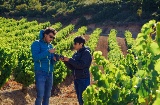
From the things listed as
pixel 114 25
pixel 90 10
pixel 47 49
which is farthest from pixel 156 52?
pixel 90 10

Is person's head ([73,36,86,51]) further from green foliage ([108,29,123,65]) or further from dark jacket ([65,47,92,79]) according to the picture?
green foliage ([108,29,123,65])

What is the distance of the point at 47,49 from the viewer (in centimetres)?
670

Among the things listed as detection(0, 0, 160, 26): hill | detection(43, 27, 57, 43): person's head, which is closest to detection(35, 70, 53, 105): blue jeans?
detection(43, 27, 57, 43): person's head

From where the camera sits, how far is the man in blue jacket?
654 centimetres

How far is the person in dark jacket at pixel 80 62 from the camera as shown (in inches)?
249

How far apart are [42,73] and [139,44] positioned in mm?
3802

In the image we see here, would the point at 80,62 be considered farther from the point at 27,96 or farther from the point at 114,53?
the point at 114,53

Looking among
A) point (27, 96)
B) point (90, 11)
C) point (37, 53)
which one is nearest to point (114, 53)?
point (27, 96)

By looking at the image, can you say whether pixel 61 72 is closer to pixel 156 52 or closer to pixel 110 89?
pixel 110 89

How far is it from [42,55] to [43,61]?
30 cm

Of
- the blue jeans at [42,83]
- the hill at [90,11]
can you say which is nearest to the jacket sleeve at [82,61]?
the blue jeans at [42,83]

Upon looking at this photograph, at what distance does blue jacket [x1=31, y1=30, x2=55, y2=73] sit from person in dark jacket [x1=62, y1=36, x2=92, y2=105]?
0.43 m

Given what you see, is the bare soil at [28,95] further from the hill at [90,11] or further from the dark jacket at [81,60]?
the hill at [90,11]

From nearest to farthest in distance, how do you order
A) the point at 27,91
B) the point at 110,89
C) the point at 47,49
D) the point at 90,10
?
1. the point at 110,89
2. the point at 47,49
3. the point at 27,91
4. the point at 90,10
